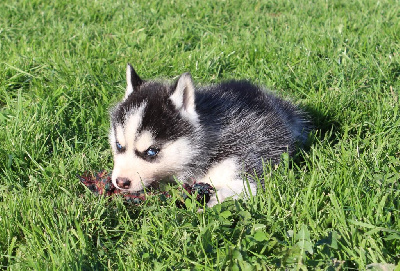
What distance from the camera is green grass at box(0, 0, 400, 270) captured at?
270cm

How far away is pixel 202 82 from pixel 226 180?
6.36ft

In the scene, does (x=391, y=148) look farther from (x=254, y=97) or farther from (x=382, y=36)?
(x=382, y=36)

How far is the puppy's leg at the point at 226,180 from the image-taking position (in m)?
3.40

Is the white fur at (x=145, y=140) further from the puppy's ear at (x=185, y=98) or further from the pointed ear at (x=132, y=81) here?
the pointed ear at (x=132, y=81)

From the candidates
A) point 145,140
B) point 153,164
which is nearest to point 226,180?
point 153,164

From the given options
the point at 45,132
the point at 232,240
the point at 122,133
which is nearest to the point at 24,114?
the point at 45,132

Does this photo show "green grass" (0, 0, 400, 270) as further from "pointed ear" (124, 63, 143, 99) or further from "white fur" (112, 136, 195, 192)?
"pointed ear" (124, 63, 143, 99)

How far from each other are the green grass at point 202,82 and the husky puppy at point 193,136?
0.23m

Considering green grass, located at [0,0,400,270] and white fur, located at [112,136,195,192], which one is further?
white fur, located at [112,136,195,192]

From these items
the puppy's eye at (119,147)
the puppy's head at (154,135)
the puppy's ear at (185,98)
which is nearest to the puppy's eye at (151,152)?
the puppy's head at (154,135)

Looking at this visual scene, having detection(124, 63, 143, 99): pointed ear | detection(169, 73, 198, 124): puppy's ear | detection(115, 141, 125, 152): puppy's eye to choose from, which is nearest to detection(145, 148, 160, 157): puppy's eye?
detection(115, 141, 125, 152): puppy's eye

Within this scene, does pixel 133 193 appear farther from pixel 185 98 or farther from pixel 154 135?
pixel 185 98

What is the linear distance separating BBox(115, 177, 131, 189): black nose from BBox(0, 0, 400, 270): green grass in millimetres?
170

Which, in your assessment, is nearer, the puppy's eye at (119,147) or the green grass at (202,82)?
the green grass at (202,82)
